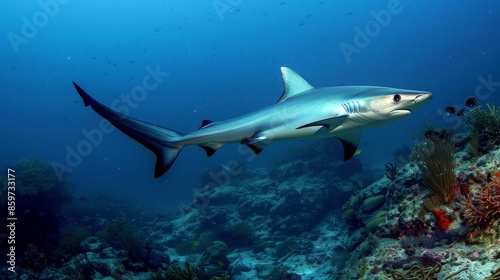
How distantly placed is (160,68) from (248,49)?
177ft

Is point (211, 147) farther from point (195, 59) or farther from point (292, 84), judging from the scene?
point (195, 59)

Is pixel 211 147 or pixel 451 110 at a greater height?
pixel 211 147

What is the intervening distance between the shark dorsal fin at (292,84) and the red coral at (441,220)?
3.05 meters

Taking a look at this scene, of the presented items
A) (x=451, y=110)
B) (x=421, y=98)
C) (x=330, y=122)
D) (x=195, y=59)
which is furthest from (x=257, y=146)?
(x=195, y=59)

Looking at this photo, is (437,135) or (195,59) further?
(195,59)

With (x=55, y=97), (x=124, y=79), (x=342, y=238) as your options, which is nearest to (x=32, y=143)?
(x=55, y=97)

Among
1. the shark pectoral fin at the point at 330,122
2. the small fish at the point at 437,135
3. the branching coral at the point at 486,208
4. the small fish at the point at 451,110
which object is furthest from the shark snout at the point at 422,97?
the small fish at the point at 451,110

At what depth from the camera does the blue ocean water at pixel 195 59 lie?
122562 mm

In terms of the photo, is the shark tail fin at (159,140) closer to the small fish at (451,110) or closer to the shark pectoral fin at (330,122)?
the shark pectoral fin at (330,122)

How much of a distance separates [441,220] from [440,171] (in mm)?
919

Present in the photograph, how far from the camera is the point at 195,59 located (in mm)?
174625

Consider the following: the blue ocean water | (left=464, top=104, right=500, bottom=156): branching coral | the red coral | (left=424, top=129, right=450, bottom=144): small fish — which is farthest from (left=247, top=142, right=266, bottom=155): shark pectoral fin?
the blue ocean water

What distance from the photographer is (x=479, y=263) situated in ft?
11.6

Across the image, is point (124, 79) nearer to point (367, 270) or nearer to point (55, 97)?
point (55, 97)
